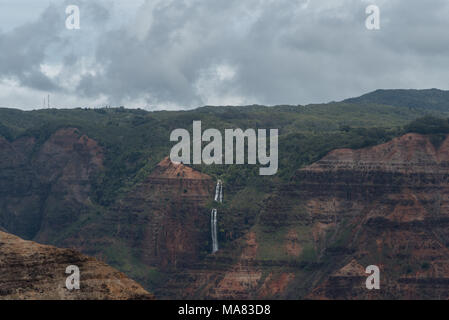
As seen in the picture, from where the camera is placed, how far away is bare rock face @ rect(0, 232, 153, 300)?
3986 inches

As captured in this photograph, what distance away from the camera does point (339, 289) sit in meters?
195

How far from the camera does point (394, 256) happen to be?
7849 inches

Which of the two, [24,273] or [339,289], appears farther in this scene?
[339,289]

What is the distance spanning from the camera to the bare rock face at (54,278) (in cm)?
10125

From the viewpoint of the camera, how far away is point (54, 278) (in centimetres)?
10212
